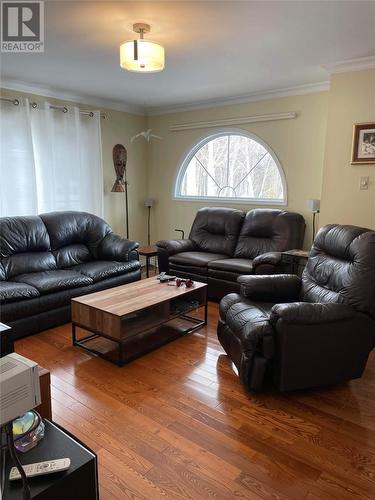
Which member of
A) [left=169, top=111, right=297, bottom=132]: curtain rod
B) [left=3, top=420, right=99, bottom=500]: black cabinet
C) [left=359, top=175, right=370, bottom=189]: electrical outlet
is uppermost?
[left=169, top=111, right=297, bottom=132]: curtain rod

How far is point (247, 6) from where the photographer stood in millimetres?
2174

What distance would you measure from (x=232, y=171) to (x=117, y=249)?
1978mm

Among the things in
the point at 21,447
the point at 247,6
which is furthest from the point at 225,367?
the point at 247,6

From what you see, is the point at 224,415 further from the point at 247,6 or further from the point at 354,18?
the point at 354,18

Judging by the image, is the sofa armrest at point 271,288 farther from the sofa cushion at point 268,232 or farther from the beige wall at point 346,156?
the sofa cushion at point 268,232

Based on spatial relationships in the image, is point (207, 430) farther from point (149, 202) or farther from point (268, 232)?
point (149, 202)

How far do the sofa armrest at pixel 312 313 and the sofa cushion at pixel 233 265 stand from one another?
1.56 metres

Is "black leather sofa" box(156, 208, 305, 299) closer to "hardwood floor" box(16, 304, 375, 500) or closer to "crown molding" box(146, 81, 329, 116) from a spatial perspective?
"hardwood floor" box(16, 304, 375, 500)

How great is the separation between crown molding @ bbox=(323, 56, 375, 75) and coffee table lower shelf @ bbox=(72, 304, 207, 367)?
2605 mm

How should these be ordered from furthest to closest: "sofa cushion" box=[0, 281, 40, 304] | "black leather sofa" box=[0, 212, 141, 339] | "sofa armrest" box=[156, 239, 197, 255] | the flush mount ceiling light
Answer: "sofa armrest" box=[156, 239, 197, 255], "black leather sofa" box=[0, 212, 141, 339], "sofa cushion" box=[0, 281, 40, 304], the flush mount ceiling light

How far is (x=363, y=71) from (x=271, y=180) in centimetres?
166

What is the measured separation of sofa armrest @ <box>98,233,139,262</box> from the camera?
4145 millimetres

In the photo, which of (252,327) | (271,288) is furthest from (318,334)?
(271,288)

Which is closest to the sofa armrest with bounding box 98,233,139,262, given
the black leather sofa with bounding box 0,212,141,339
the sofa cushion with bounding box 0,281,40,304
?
the black leather sofa with bounding box 0,212,141,339
